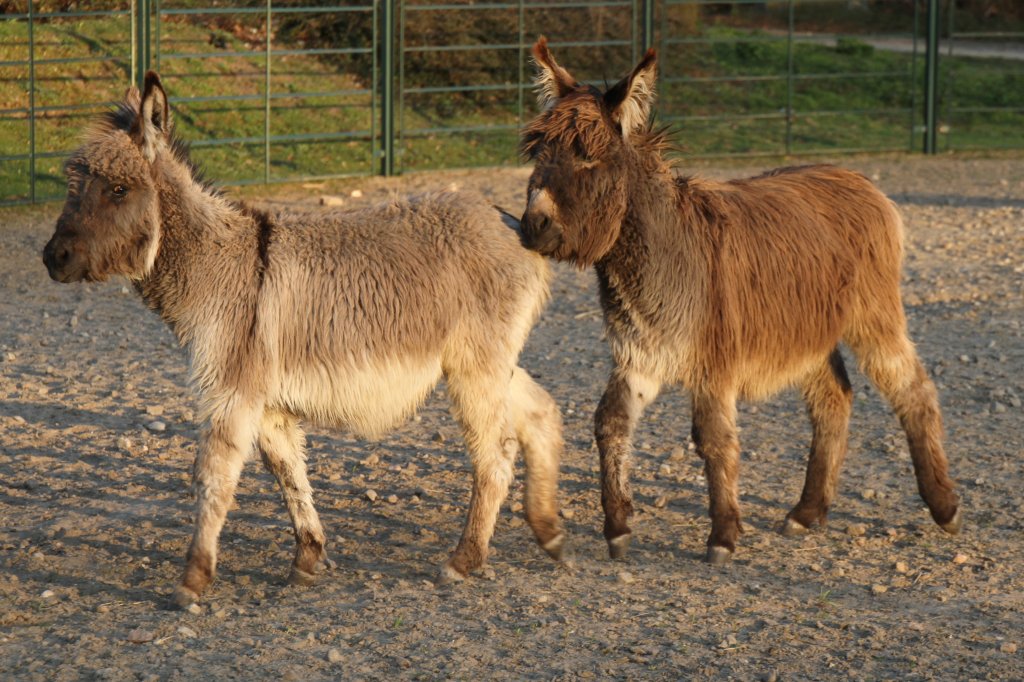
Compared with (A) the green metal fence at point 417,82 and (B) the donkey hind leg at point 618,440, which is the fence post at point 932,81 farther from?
(B) the donkey hind leg at point 618,440

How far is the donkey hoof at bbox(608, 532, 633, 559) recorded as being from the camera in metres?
5.83

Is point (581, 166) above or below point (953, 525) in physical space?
above

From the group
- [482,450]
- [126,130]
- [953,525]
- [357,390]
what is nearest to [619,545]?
[482,450]

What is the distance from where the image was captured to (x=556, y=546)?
574 centimetres

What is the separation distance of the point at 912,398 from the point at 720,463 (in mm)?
1143

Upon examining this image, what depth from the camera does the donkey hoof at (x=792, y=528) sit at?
6.20 m

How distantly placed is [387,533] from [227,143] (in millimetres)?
9359

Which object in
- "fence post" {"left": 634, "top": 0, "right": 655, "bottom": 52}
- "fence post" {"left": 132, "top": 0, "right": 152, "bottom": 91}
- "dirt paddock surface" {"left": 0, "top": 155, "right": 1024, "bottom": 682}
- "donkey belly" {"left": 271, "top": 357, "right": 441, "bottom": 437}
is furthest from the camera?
"fence post" {"left": 634, "top": 0, "right": 655, "bottom": 52}

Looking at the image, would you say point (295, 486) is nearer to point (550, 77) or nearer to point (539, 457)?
point (539, 457)

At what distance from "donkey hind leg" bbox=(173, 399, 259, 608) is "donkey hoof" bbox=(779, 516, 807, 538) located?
2432 mm

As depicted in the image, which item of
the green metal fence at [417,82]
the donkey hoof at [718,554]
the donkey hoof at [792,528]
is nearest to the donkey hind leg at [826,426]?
the donkey hoof at [792,528]

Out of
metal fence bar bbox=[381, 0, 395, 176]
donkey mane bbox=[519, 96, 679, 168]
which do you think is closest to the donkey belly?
donkey mane bbox=[519, 96, 679, 168]

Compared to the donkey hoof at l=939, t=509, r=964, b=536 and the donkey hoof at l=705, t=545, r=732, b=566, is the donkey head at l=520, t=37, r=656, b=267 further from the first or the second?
the donkey hoof at l=939, t=509, r=964, b=536

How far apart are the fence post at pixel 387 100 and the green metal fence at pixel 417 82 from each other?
24mm
